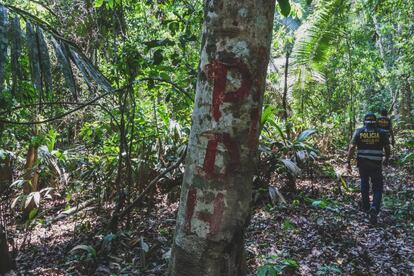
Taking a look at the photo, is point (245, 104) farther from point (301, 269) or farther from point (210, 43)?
point (301, 269)

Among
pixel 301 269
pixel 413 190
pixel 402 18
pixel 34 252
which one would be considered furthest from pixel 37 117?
pixel 402 18

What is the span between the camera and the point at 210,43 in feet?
5.55

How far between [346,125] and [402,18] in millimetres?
4330

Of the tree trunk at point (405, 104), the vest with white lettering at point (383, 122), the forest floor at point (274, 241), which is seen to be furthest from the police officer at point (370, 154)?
the tree trunk at point (405, 104)

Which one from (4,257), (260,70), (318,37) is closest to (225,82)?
(260,70)

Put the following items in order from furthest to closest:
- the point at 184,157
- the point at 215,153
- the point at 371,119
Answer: the point at 371,119, the point at 184,157, the point at 215,153

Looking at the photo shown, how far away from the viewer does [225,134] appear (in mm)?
1642

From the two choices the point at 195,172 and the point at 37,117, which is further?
the point at 37,117

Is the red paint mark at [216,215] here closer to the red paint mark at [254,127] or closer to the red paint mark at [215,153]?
the red paint mark at [215,153]

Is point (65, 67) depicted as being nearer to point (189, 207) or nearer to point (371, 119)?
point (189, 207)

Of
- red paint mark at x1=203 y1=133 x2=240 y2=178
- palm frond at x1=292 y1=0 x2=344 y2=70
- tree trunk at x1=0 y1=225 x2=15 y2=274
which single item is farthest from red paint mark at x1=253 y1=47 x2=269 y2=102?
palm frond at x1=292 y1=0 x2=344 y2=70

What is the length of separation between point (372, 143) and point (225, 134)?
5.49 meters

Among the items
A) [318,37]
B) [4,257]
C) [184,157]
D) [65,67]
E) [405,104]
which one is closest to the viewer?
[65,67]

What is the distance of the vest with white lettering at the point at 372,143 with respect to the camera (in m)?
6.39
